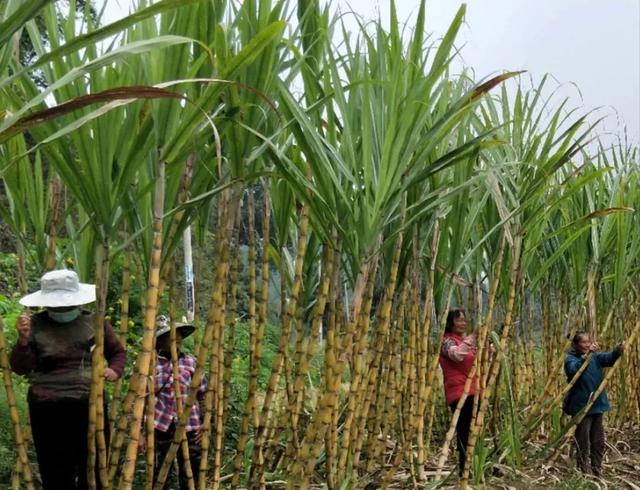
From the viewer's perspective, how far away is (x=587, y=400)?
148 inches

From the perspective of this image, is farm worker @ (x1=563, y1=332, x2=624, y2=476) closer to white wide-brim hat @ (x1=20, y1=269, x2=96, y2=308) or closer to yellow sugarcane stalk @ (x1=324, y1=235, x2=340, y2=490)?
yellow sugarcane stalk @ (x1=324, y1=235, x2=340, y2=490)

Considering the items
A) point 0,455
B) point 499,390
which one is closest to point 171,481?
point 0,455

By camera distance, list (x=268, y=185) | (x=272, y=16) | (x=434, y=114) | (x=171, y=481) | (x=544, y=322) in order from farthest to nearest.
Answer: (x=544, y=322) < (x=171, y=481) < (x=434, y=114) < (x=268, y=185) < (x=272, y=16)

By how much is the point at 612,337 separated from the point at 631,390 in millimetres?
331

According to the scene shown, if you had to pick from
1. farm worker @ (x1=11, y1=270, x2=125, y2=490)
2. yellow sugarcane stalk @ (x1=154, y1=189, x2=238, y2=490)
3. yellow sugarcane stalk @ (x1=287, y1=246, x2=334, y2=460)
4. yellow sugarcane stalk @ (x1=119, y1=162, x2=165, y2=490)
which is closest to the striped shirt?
farm worker @ (x1=11, y1=270, x2=125, y2=490)

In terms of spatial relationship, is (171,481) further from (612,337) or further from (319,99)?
(612,337)

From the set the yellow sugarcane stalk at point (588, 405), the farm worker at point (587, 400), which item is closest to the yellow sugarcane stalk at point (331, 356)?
the yellow sugarcane stalk at point (588, 405)

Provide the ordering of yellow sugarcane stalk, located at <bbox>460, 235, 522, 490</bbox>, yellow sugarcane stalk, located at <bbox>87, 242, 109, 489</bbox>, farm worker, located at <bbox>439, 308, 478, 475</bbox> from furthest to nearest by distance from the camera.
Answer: farm worker, located at <bbox>439, 308, 478, 475</bbox> → yellow sugarcane stalk, located at <bbox>460, 235, 522, 490</bbox> → yellow sugarcane stalk, located at <bbox>87, 242, 109, 489</bbox>

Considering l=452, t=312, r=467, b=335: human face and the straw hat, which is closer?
the straw hat

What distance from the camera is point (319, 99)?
1925 mm

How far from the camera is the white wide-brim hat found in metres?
1.93

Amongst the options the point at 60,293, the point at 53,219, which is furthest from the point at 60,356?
the point at 53,219

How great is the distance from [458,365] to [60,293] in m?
1.94

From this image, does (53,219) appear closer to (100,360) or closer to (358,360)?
(100,360)
